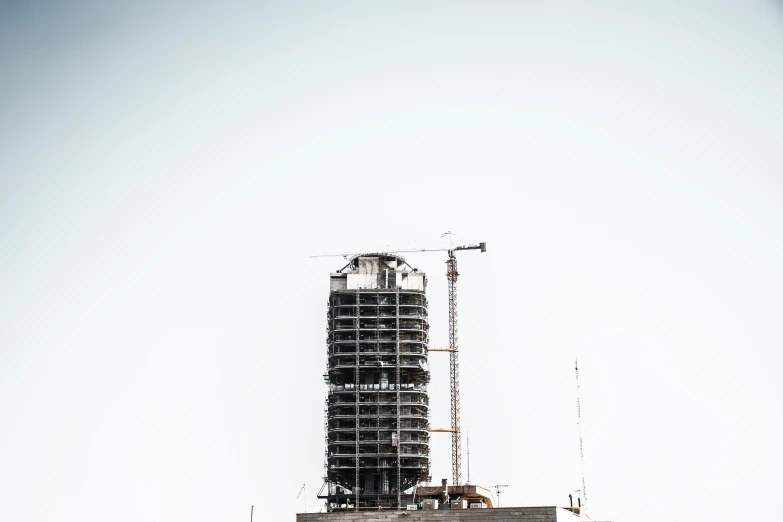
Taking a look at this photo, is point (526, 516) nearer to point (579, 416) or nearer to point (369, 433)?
point (579, 416)

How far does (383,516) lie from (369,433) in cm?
8421

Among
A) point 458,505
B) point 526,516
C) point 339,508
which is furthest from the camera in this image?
point 339,508

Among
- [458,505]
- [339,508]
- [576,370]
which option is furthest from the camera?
[339,508]

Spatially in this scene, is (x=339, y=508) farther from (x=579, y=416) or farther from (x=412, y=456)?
(x=579, y=416)

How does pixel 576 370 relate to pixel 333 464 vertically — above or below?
above

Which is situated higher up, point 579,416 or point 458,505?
point 579,416

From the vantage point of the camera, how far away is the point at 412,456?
→ 652 feet

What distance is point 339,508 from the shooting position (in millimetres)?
196375

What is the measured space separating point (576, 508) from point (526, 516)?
185 ft

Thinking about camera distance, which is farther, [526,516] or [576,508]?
[576,508]

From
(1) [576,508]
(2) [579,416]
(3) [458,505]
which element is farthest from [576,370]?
(3) [458,505]

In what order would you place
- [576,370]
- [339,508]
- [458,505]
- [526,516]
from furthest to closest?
[339,508]
[576,370]
[458,505]
[526,516]

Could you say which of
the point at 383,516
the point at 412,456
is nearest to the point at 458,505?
the point at 383,516

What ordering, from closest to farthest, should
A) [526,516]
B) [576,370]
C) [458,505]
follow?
1. [526,516]
2. [458,505]
3. [576,370]
